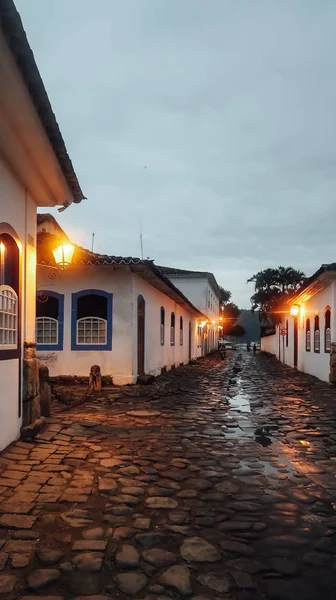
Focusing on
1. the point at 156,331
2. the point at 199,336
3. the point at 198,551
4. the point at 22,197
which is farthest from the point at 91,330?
the point at 199,336

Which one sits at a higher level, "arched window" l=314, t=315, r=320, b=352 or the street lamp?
the street lamp

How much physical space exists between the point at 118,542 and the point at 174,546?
398 millimetres

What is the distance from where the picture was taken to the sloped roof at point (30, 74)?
11.1 feet

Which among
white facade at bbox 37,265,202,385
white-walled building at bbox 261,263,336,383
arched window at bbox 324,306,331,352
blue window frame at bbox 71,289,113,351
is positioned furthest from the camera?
arched window at bbox 324,306,331,352

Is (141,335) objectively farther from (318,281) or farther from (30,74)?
(30,74)

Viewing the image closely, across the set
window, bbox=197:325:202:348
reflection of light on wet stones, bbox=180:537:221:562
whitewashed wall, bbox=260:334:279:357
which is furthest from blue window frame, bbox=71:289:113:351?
whitewashed wall, bbox=260:334:279:357

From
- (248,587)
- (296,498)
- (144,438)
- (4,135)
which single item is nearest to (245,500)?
(296,498)

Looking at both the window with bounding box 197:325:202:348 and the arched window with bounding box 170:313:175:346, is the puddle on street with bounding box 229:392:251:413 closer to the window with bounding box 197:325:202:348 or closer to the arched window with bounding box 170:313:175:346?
the arched window with bounding box 170:313:175:346

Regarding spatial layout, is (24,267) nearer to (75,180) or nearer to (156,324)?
(75,180)

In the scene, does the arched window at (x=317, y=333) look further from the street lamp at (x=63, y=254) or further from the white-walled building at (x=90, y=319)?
the street lamp at (x=63, y=254)

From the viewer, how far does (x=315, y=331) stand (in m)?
17.3

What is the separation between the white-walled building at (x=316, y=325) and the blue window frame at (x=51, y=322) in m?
7.16

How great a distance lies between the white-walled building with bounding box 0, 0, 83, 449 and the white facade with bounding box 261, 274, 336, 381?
9310 millimetres

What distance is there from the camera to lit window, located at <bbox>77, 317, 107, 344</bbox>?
13242mm
